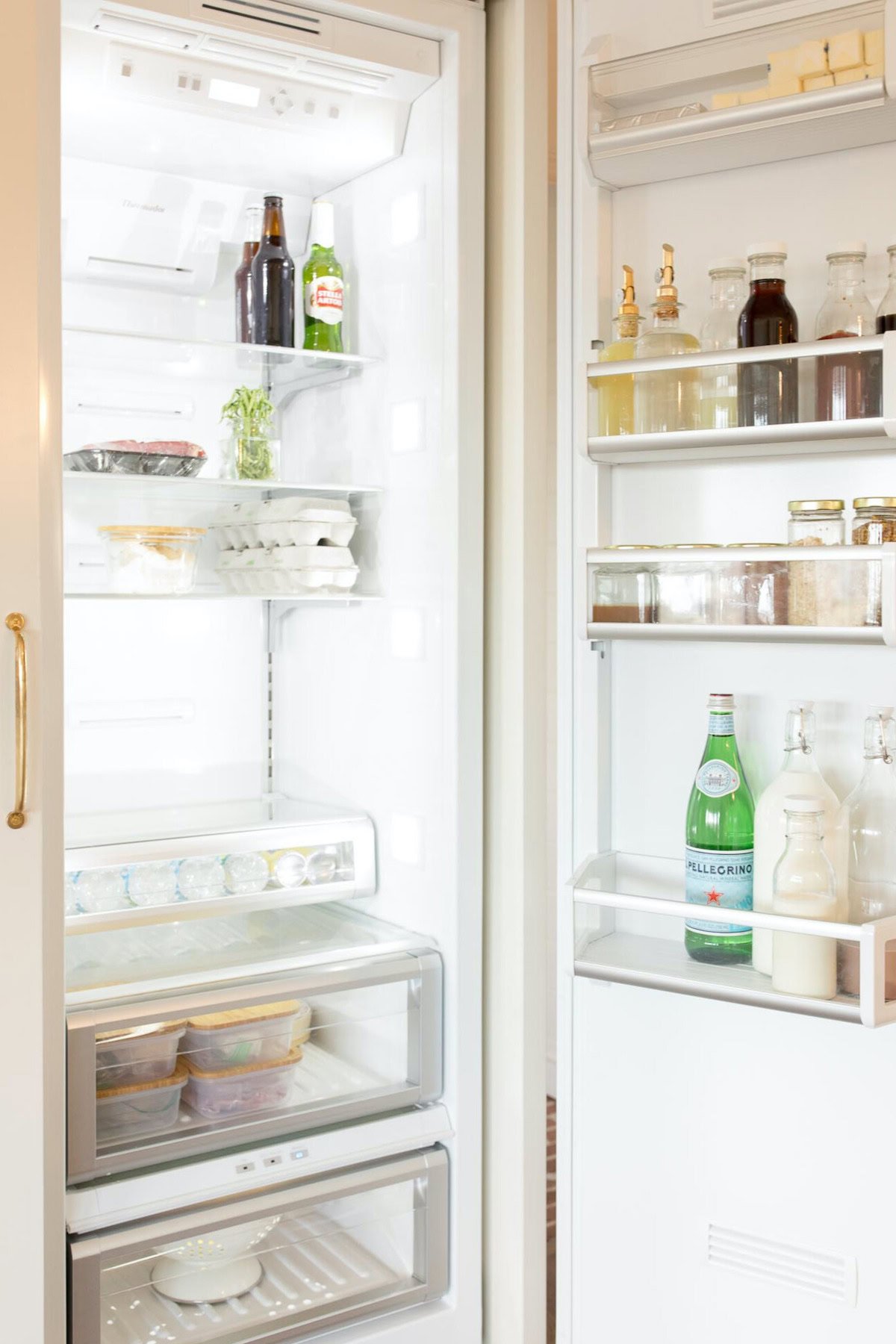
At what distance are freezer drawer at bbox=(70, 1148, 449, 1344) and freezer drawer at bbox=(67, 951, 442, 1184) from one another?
3.1 inches

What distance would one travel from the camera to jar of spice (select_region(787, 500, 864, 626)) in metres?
1.29

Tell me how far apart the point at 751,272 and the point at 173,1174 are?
1.26 m

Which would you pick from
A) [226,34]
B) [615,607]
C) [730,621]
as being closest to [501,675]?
[615,607]

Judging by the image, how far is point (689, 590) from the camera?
140 cm

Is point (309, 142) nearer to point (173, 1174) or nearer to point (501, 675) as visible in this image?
point (501, 675)

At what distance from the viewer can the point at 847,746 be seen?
140cm

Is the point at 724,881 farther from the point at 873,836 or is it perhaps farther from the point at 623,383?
the point at 623,383

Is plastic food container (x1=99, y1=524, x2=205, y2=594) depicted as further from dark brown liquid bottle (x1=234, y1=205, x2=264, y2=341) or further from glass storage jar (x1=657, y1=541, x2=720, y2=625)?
glass storage jar (x1=657, y1=541, x2=720, y2=625)

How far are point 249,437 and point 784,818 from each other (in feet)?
3.40

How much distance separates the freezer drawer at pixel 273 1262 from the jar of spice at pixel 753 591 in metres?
0.88

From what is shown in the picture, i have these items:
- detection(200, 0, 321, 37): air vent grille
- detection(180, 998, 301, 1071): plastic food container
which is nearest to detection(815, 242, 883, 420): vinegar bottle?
detection(200, 0, 321, 37): air vent grille

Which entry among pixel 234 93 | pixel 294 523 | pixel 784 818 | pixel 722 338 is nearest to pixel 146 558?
pixel 294 523

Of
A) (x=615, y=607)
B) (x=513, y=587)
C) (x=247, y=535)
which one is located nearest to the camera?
(x=615, y=607)

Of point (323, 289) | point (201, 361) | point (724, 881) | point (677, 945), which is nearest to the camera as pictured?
point (724, 881)
